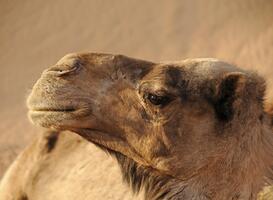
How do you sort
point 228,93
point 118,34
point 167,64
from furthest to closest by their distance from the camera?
point 118,34
point 167,64
point 228,93

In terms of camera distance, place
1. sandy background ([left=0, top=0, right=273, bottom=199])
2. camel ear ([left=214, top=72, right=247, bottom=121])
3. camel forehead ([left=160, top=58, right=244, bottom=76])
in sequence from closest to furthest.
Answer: camel ear ([left=214, top=72, right=247, bottom=121]) < camel forehead ([left=160, top=58, right=244, bottom=76]) < sandy background ([left=0, top=0, right=273, bottom=199])

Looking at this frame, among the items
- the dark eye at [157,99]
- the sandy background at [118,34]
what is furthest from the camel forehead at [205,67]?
the sandy background at [118,34]

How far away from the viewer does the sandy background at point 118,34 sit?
44.3ft

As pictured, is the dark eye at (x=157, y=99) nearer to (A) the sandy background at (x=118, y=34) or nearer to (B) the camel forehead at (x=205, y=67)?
(B) the camel forehead at (x=205, y=67)

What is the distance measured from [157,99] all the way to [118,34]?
42.5 ft

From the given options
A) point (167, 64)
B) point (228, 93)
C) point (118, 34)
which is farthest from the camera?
point (118, 34)

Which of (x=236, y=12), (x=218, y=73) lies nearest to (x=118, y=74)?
(x=218, y=73)

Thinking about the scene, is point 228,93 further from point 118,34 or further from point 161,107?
point 118,34

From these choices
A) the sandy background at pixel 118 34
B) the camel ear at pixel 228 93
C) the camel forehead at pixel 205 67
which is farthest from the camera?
the sandy background at pixel 118 34

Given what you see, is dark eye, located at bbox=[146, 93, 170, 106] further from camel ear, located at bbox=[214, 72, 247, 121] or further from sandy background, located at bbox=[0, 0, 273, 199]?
sandy background, located at bbox=[0, 0, 273, 199]

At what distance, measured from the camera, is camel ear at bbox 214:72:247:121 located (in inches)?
150

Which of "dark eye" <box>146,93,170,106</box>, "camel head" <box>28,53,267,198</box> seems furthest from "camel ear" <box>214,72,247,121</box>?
"dark eye" <box>146,93,170,106</box>

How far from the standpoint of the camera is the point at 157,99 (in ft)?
12.6

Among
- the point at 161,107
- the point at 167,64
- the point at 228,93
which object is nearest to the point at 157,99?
the point at 161,107
